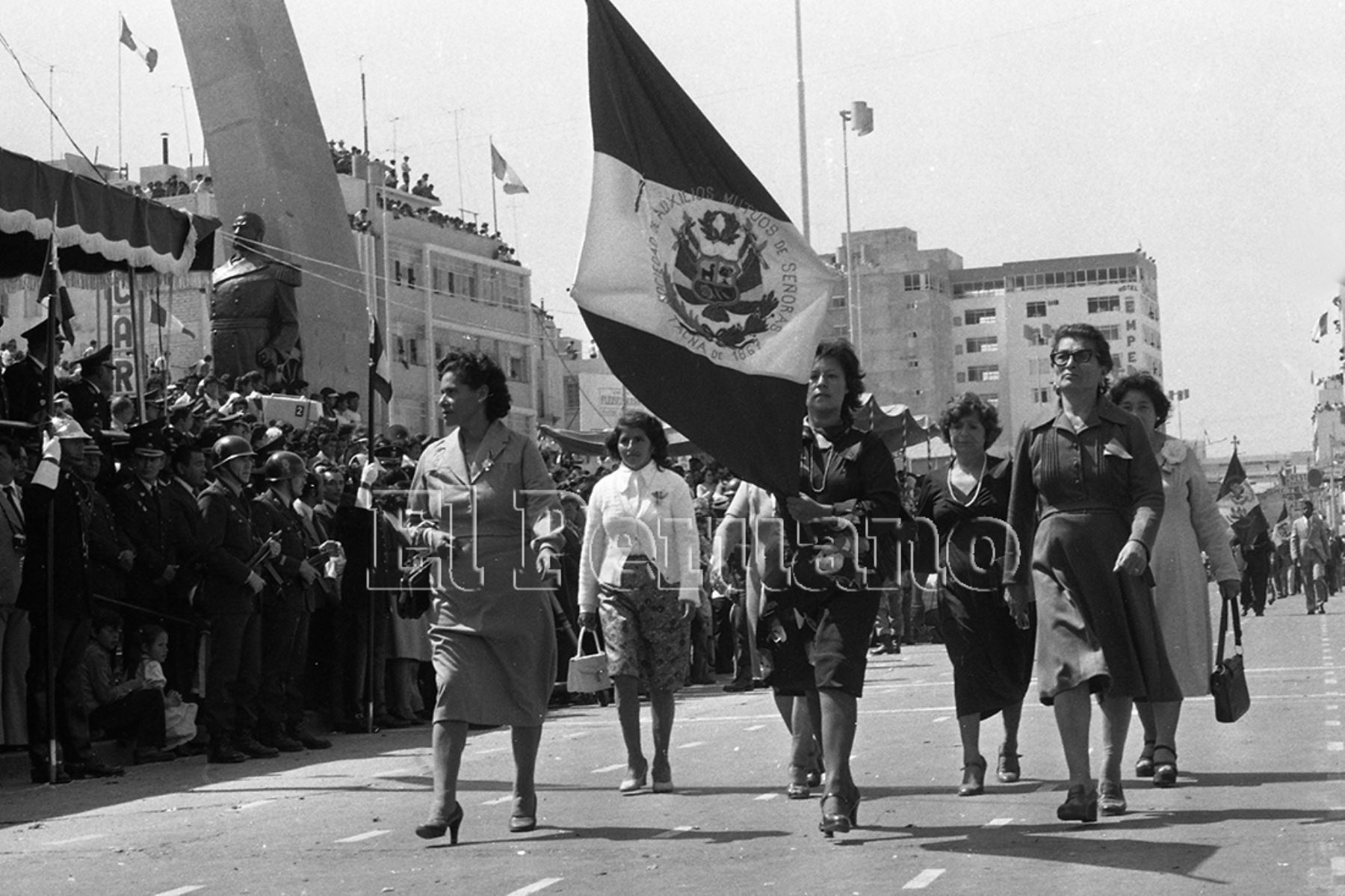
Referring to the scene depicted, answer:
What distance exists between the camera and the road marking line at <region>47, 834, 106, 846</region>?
9500mm

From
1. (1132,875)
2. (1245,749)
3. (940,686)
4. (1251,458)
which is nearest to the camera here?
(1132,875)

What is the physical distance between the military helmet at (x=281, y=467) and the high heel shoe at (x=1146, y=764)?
22.8 ft

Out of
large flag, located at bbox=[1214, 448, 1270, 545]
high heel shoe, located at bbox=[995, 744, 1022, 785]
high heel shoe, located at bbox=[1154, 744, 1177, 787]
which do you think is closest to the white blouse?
high heel shoe, located at bbox=[995, 744, 1022, 785]

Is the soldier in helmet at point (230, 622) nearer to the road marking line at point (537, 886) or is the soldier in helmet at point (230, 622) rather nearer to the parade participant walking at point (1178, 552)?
the parade participant walking at point (1178, 552)

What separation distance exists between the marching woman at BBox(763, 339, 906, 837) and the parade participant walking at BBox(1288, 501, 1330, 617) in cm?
2778

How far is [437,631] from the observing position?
30.1 ft

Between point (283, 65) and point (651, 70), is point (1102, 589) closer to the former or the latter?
point (651, 70)

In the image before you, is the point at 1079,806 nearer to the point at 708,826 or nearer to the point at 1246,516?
the point at 708,826

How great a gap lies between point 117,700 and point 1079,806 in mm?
7155

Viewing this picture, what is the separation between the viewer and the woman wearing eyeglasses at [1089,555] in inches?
346

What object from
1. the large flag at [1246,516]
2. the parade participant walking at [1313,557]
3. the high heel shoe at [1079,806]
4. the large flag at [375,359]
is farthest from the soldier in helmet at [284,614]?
the parade participant walking at [1313,557]

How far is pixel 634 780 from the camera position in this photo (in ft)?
35.8

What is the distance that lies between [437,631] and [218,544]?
5.15 m

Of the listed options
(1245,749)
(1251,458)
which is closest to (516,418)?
(1245,749)
